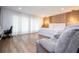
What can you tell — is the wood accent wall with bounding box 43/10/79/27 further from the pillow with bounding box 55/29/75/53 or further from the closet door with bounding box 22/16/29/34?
the pillow with bounding box 55/29/75/53

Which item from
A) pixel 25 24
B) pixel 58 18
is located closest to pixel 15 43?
pixel 25 24

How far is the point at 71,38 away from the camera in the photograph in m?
1.10

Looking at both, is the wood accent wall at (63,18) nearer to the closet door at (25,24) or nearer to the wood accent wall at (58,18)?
the wood accent wall at (58,18)

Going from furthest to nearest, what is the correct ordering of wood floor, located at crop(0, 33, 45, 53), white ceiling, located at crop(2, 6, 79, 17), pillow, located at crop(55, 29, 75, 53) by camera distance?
wood floor, located at crop(0, 33, 45, 53), pillow, located at crop(55, 29, 75, 53), white ceiling, located at crop(2, 6, 79, 17)

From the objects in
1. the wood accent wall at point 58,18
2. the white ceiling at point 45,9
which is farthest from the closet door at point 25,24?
the wood accent wall at point 58,18

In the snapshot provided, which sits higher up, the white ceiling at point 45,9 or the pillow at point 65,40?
the white ceiling at point 45,9

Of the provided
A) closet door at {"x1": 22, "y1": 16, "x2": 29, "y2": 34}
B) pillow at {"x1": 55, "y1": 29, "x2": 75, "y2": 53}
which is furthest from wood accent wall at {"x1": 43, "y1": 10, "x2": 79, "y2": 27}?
pillow at {"x1": 55, "y1": 29, "x2": 75, "y2": 53}

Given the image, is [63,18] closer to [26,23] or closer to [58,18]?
[58,18]

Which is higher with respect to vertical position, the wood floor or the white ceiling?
the white ceiling
